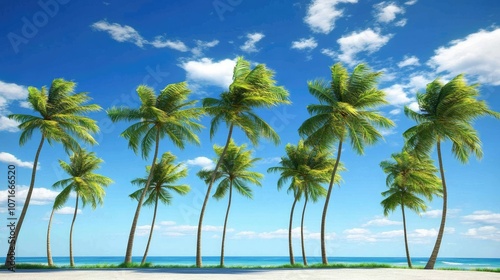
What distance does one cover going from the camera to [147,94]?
24.2 m

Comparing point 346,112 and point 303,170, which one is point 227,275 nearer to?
point 346,112

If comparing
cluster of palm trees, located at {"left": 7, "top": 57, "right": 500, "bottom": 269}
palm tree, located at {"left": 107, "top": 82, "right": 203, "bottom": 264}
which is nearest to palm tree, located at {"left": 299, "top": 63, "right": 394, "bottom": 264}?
cluster of palm trees, located at {"left": 7, "top": 57, "right": 500, "bottom": 269}

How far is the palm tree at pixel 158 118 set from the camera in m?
24.1

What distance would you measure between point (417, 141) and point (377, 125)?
2602mm

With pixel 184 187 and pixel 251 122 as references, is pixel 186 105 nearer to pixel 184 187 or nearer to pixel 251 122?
pixel 251 122

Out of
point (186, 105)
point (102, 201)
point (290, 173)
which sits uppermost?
point (186, 105)

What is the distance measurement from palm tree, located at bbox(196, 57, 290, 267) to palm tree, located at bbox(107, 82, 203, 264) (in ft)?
4.03

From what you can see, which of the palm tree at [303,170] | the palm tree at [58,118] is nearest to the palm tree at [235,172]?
the palm tree at [303,170]

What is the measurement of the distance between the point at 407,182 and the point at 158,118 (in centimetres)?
2140

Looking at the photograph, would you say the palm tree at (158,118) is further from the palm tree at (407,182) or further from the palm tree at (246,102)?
the palm tree at (407,182)

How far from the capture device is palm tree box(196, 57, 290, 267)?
2325 centimetres

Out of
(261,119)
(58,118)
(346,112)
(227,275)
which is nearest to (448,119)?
(346,112)

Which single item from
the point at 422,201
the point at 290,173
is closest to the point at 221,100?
the point at 290,173

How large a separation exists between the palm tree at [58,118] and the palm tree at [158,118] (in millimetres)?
1766
